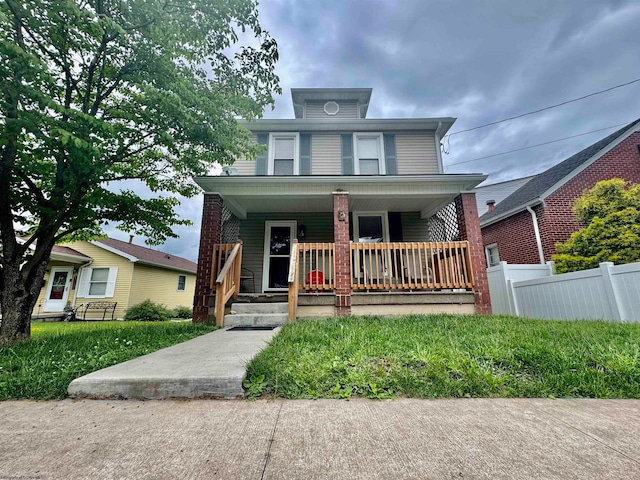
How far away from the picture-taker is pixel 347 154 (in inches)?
350

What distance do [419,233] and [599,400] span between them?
6.60m

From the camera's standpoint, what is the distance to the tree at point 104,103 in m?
3.64

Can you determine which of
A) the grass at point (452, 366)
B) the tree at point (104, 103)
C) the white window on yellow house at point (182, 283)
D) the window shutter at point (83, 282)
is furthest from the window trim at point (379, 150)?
the window shutter at point (83, 282)

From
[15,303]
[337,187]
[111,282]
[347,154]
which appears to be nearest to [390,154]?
[347,154]

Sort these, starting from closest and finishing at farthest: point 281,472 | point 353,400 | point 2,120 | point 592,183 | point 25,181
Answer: point 281,472
point 353,400
point 2,120
point 25,181
point 592,183

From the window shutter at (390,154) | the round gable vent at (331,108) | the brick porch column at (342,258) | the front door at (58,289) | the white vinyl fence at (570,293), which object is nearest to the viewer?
the white vinyl fence at (570,293)

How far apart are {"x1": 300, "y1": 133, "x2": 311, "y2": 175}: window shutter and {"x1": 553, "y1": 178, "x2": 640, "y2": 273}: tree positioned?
7.11 meters

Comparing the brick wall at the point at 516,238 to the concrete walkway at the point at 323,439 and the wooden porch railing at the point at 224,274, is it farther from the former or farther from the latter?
the wooden porch railing at the point at 224,274

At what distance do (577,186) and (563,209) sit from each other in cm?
107

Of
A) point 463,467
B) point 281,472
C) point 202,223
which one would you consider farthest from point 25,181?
point 463,467

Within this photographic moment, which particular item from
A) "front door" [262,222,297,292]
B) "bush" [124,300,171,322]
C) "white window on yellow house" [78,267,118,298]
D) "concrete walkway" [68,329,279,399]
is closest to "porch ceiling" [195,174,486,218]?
"front door" [262,222,297,292]

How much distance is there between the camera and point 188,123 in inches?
187

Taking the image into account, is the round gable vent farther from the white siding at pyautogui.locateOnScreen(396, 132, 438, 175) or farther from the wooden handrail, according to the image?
the wooden handrail

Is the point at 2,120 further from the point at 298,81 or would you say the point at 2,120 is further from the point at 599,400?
the point at 298,81
